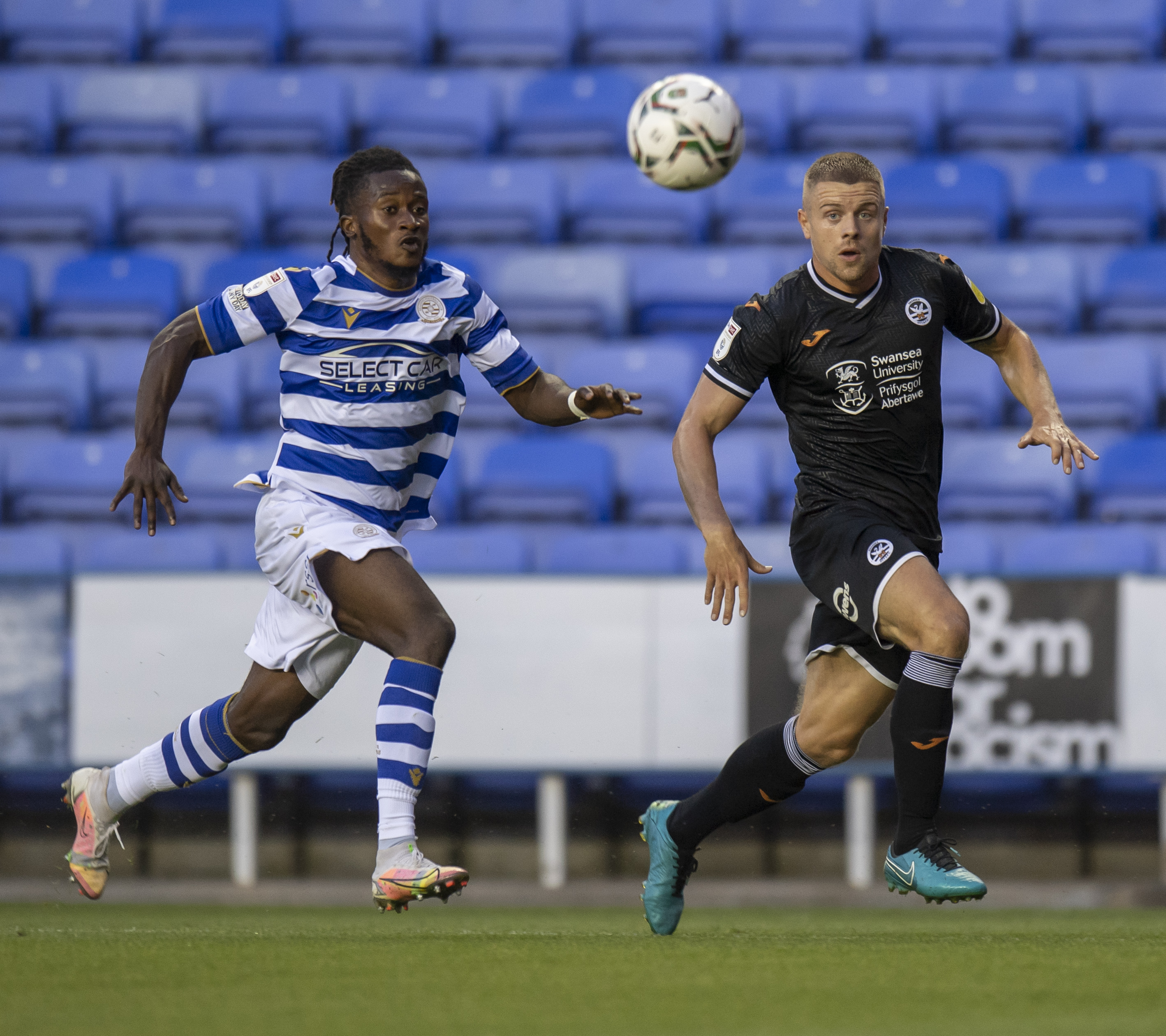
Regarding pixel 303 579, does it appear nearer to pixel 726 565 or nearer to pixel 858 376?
pixel 726 565

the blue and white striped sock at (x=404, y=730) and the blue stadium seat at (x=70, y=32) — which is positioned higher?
the blue stadium seat at (x=70, y=32)

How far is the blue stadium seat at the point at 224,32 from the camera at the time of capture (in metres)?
11.5

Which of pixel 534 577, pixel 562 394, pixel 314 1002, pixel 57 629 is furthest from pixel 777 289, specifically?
pixel 57 629

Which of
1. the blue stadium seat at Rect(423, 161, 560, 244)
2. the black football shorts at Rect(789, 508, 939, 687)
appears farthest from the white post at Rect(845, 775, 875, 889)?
the blue stadium seat at Rect(423, 161, 560, 244)

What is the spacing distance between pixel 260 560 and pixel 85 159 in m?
6.87

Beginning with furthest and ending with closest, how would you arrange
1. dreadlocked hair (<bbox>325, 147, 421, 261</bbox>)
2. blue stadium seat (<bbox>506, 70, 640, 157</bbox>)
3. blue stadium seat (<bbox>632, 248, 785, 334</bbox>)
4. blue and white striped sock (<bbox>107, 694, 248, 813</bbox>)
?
blue stadium seat (<bbox>506, 70, 640, 157</bbox>) → blue stadium seat (<bbox>632, 248, 785, 334</bbox>) → blue and white striped sock (<bbox>107, 694, 248, 813</bbox>) → dreadlocked hair (<bbox>325, 147, 421, 261</bbox>)

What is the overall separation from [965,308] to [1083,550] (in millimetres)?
4006

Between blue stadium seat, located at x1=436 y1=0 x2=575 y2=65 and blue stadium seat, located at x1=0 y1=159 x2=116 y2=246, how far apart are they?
105 inches

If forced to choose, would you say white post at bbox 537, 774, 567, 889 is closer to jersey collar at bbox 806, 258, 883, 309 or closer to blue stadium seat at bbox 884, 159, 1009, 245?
jersey collar at bbox 806, 258, 883, 309

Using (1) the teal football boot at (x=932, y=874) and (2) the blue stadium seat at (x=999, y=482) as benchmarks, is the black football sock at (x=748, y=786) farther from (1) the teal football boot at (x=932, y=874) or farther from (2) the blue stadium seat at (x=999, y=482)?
(2) the blue stadium seat at (x=999, y=482)

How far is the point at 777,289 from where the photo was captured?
469 cm

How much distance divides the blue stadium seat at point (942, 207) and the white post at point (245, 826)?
5.18 m

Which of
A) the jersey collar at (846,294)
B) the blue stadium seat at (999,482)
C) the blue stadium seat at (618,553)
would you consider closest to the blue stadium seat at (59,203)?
the blue stadium seat at (618,553)

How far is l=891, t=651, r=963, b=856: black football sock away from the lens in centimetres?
434
